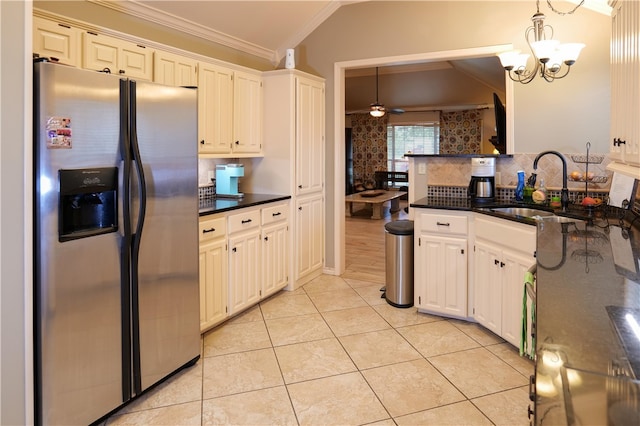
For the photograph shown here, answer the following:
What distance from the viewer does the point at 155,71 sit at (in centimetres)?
304

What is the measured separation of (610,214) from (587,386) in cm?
266

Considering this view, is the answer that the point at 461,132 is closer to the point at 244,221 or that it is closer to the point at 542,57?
the point at 542,57

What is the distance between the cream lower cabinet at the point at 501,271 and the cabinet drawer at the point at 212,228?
1892 mm

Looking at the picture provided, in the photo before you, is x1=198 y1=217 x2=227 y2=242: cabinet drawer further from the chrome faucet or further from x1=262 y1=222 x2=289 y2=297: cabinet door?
the chrome faucet

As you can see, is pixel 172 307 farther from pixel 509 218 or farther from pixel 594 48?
pixel 594 48

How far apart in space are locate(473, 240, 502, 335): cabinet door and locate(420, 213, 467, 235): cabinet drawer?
0.57 ft

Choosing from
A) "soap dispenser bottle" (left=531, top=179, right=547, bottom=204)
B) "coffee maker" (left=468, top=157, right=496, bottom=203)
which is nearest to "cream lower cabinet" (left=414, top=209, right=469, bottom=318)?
"coffee maker" (left=468, top=157, right=496, bottom=203)

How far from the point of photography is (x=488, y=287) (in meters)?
3.12

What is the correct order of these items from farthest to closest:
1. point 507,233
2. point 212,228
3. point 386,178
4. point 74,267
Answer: point 386,178
point 212,228
point 507,233
point 74,267

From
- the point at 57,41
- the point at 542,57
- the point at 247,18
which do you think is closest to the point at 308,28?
the point at 247,18

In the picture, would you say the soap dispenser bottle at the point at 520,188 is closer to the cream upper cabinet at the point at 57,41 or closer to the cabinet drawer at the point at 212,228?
the cabinet drawer at the point at 212,228

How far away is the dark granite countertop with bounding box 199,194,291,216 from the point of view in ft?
10.3

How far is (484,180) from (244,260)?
2099mm

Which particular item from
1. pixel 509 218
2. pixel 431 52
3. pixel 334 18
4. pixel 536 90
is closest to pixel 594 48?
pixel 536 90
